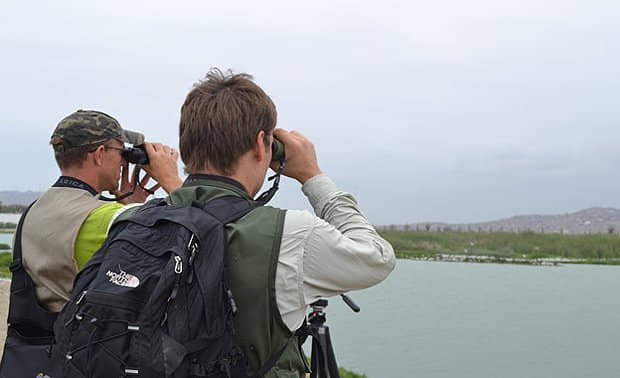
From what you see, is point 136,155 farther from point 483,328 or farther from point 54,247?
point 483,328

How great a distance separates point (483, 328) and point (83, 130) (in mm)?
13857

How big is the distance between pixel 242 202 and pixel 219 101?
9.0 inches

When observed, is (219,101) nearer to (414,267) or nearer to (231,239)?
(231,239)

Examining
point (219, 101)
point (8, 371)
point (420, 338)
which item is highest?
point (219, 101)

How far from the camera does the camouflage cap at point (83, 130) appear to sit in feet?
6.69

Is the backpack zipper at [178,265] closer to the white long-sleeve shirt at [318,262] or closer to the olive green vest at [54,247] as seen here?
the white long-sleeve shirt at [318,262]

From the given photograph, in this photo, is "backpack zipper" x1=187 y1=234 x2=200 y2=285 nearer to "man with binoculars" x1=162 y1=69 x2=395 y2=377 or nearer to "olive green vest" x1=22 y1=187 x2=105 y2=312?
"man with binoculars" x1=162 y1=69 x2=395 y2=377

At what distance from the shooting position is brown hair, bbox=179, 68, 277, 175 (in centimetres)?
142

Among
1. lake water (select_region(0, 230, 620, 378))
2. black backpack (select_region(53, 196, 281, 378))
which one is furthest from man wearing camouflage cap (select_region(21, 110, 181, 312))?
lake water (select_region(0, 230, 620, 378))

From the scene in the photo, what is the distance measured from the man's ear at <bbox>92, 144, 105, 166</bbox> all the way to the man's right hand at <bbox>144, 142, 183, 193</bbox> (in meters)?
0.15

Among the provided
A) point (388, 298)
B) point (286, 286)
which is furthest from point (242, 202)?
point (388, 298)

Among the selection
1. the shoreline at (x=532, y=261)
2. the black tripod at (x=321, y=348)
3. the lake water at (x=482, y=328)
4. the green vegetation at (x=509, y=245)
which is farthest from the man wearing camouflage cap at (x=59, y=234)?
the green vegetation at (x=509, y=245)

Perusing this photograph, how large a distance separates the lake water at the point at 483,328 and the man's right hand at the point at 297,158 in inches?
359

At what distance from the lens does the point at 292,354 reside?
1.47 meters
